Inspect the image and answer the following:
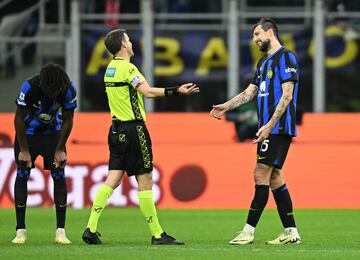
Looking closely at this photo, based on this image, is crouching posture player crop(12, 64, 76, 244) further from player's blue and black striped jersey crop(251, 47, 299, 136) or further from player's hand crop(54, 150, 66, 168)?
player's blue and black striped jersey crop(251, 47, 299, 136)

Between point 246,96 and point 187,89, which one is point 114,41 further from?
point 246,96

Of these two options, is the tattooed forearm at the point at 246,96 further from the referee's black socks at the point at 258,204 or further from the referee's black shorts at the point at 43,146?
the referee's black shorts at the point at 43,146

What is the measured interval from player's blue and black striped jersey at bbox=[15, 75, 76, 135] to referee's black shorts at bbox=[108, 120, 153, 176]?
0.58 metres

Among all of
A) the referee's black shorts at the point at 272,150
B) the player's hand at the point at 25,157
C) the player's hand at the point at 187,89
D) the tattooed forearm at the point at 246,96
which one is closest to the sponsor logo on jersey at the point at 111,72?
the player's hand at the point at 187,89

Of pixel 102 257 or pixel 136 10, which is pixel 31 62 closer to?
pixel 136 10

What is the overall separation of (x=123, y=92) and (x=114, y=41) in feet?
1.73

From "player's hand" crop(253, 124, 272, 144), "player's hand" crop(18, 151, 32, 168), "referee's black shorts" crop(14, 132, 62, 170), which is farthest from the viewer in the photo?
"referee's black shorts" crop(14, 132, 62, 170)

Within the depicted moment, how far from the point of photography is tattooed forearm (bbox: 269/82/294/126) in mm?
11320

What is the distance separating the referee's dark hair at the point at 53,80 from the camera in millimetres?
11320

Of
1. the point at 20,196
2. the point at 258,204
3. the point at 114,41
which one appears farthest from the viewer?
the point at 20,196

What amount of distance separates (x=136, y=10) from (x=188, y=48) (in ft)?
4.89

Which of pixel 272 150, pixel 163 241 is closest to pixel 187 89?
pixel 272 150

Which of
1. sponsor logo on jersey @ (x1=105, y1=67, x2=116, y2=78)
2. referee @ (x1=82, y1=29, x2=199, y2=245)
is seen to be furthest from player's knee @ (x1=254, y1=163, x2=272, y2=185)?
sponsor logo on jersey @ (x1=105, y1=67, x2=116, y2=78)

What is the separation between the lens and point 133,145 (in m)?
11.4
